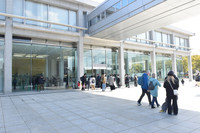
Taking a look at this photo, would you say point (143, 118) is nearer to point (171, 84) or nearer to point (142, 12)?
point (171, 84)

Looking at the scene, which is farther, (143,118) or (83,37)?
(83,37)

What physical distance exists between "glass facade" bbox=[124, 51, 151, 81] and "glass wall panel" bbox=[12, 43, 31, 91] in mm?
14295

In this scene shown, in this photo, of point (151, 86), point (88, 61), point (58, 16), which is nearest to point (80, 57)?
point (88, 61)

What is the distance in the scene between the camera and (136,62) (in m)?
25.3

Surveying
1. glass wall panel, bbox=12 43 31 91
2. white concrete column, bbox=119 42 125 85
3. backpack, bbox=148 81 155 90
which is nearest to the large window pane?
glass wall panel, bbox=12 43 31 91

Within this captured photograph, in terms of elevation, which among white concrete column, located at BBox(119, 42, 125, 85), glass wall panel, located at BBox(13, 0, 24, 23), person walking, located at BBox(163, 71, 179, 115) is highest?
glass wall panel, located at BBox(13, 0, 24, 23)

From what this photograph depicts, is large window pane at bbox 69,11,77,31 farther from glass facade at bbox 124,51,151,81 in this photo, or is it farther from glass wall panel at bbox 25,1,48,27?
glass facade at bbox 124,51,151,81

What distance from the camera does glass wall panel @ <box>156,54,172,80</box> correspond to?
94.6ft

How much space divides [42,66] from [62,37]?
4014mm

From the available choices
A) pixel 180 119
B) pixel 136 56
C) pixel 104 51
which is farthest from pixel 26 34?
pixel 136 56

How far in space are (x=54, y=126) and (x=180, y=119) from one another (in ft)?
14.5

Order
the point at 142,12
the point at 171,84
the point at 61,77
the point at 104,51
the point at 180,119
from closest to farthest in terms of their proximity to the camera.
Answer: the point at 180,119
the point at 171,84
the point at 142,12
the point at 61,77
the point at 104,51

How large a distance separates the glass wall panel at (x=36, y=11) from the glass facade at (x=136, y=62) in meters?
13.4

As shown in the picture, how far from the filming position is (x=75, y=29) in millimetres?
17969
